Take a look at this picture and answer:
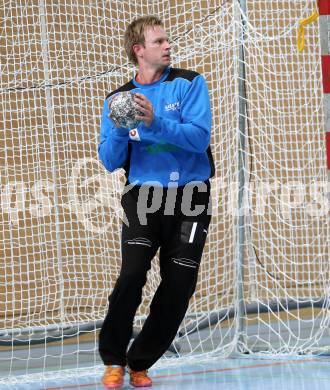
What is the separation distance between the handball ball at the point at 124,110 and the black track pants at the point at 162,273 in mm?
406

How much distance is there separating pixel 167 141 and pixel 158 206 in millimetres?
324

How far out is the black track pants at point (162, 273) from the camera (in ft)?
13.6

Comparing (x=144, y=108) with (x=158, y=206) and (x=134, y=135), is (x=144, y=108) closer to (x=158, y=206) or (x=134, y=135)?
(x=134, y=135)

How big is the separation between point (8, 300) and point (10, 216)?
25.4 inches

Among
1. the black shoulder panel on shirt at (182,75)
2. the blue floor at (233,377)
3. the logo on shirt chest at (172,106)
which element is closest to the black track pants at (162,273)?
the blue floor at (233,377)

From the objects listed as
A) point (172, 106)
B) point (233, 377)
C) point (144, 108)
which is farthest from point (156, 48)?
point (233, 377)

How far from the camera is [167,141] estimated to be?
13.3 ft

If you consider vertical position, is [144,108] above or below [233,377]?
above

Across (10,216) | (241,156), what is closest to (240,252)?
(241,156)

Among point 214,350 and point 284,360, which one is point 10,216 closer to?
point 214,350

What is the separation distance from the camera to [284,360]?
5.14 meters

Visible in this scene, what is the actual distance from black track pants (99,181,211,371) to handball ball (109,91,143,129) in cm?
41

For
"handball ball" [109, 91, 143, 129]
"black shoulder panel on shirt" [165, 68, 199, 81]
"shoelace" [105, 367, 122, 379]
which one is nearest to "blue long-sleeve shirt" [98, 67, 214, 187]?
"black shoulder panel on shirt" [165, 68, 199, 81]

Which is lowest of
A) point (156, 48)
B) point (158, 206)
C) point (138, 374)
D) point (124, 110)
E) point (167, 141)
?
point (138, 374)
